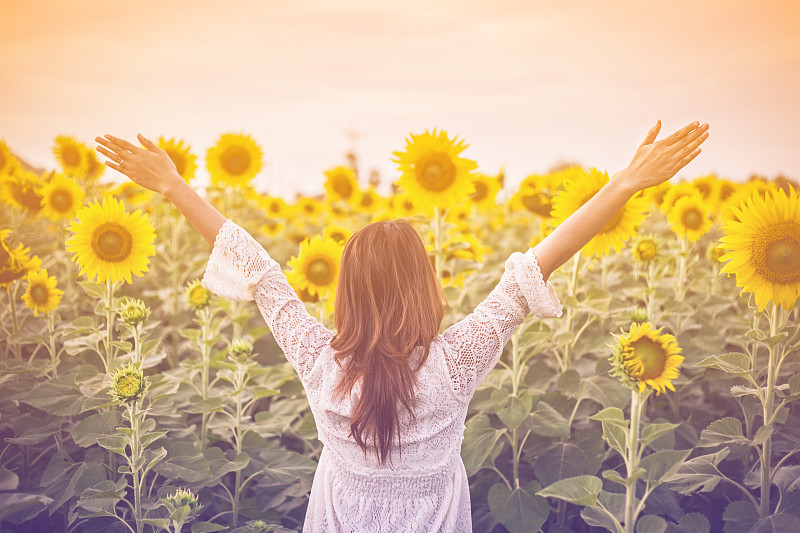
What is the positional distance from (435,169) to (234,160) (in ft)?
6.04

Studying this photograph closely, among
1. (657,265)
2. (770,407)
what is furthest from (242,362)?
(657,265)

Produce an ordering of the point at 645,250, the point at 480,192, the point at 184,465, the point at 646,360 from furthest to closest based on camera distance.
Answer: the point at 480,192
the point at 645,250
the point at 184,465
the point at 646,360

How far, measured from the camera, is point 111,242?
267 centimetres

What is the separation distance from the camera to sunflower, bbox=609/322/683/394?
1973 millimetres

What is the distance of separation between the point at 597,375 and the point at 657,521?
2.75 feet

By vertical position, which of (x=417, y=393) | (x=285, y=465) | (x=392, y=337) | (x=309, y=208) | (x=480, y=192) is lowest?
(x=285, y=465)

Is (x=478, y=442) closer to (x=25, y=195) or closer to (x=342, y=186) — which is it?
(x=25, y=195)

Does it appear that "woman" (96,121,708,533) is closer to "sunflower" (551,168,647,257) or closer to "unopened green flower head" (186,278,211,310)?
"sunflower" (551,168,647,257)

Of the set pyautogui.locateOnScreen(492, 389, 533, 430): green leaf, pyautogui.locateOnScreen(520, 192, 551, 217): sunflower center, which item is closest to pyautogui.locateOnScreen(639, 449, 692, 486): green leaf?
pyautogui.locateOnScreen(492, 389, 533, 430): green leaf

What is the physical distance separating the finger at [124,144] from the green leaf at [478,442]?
185cm

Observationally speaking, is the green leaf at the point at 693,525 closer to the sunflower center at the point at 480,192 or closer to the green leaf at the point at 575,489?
the green leaf at the point at 575,489

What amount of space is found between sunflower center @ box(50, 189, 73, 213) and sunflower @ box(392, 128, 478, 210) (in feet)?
6.92

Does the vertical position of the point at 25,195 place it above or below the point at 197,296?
above

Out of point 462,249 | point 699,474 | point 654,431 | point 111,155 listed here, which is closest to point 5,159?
point 111,155
